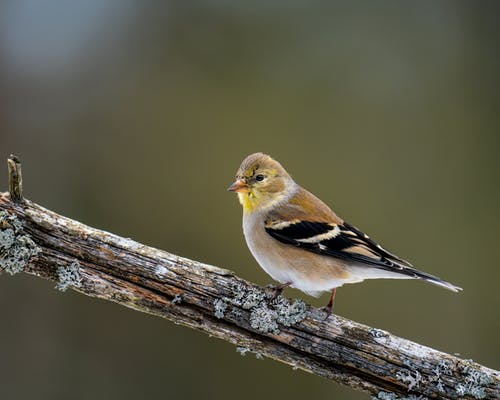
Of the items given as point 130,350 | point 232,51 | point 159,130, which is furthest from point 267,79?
point 130,350

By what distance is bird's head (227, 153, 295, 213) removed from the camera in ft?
13.8

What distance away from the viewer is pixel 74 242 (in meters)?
3.23

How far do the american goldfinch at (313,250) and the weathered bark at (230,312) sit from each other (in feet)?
0.96

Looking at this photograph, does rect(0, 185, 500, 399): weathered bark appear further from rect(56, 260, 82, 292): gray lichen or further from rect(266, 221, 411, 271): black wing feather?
rect(266, 221, 411, 271): black wing feather

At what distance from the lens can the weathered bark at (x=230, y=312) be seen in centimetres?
318

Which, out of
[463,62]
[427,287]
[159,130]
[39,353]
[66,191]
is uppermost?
[463,62]

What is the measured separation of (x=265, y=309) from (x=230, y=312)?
19cm

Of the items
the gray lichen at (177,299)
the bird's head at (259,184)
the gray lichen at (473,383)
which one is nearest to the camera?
the gray lichen at (473,383)

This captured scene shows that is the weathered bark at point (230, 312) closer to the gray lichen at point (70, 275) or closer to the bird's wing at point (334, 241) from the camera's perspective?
the gray lichen at point (70, 275)

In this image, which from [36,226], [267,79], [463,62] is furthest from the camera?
[463,62]

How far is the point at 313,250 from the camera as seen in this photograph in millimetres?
3766

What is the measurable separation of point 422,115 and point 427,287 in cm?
214

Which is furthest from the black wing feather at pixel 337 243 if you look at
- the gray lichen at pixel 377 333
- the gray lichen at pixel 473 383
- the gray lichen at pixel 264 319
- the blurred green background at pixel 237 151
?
the blurred green background at pixel 237 151

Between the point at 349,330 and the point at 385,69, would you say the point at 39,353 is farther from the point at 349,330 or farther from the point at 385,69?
the point at 385,69
